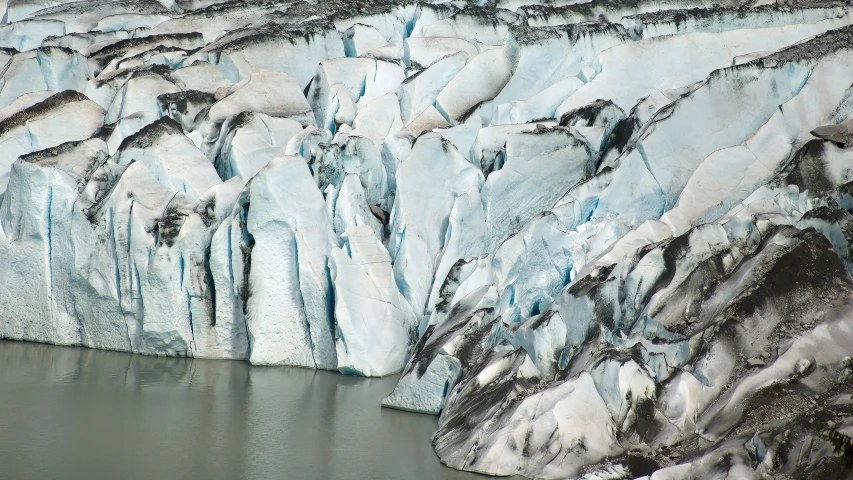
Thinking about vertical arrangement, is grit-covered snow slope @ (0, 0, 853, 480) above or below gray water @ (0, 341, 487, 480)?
above

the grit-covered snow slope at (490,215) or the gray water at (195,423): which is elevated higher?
the grit-covered snow slope at (490,215)

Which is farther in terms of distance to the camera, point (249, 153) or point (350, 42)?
point (350, 42)

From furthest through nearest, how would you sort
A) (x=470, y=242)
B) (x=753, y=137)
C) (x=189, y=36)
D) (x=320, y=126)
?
(x=189, y=36) < (x=320, y=126) < (x=470, y=242) < (x=753, y=137)

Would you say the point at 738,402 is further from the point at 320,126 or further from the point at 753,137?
the point at 320,126

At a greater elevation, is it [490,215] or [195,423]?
[490,215]

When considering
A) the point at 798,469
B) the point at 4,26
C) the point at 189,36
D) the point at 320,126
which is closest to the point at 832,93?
the point at 798,469
